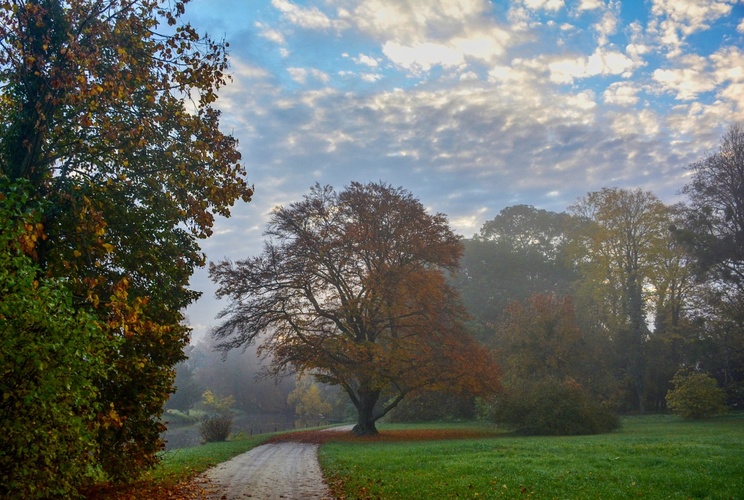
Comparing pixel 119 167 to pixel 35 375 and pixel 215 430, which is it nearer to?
pixel 35 375

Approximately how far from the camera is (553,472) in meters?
11.9

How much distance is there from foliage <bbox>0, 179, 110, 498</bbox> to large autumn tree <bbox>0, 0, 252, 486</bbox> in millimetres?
1981

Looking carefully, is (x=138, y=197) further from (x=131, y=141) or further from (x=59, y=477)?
(x=59, y=477)

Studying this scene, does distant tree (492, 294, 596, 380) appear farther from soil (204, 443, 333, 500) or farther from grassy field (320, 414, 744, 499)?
soil (204, 443, 333, 500)

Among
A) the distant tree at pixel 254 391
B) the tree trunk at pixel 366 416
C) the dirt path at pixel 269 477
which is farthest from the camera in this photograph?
the distant tree at pixel 254 391

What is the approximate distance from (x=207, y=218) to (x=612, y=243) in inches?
1671

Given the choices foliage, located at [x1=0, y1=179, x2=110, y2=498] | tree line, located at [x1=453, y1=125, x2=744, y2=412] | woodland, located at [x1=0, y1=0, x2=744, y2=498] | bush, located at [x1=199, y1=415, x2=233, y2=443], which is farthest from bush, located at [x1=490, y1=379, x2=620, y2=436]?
foliage, located at [x1=0, y1=179, x2=110, y2=498]

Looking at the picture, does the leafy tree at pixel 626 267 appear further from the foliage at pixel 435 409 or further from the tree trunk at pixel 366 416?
the tree trunk at pixel 366 416

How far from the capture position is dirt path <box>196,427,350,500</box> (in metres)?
11.2

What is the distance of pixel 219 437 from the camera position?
28.6 m

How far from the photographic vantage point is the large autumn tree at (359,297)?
1038 inches

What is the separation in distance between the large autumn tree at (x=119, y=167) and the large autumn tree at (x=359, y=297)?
49.3ft

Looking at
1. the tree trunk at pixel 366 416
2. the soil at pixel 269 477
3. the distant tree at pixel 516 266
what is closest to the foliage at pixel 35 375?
the soil at pixel 269 477

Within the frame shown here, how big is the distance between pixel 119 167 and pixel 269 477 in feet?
29.8
